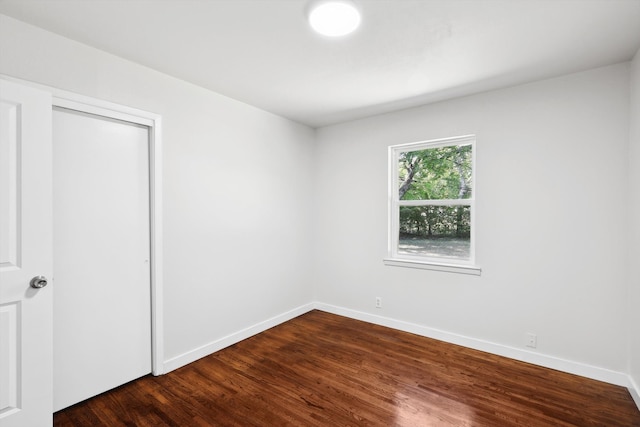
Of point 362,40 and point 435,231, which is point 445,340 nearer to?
point 435,231

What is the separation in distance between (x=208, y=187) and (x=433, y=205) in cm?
240

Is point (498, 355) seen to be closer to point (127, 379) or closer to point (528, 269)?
point (528, 269)

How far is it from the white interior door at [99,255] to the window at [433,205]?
260 cm

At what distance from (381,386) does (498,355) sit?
1314mm

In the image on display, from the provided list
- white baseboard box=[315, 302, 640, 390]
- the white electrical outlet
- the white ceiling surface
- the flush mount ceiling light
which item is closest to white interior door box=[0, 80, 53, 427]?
the white ceiling surface

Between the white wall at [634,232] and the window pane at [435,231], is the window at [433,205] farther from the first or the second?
the white wall at [634,232]

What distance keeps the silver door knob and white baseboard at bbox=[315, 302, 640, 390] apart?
307 cm

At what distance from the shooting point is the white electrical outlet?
2.75 metres

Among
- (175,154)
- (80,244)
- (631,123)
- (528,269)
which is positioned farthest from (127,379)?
(631,123)

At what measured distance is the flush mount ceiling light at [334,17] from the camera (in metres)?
1.71

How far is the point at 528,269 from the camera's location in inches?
109

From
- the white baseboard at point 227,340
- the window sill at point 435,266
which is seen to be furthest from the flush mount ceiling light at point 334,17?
the white baseboard at point 227,340

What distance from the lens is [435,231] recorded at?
11.3 feet

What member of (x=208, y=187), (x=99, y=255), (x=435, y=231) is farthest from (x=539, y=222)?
Answer: (x=99, y=255)
